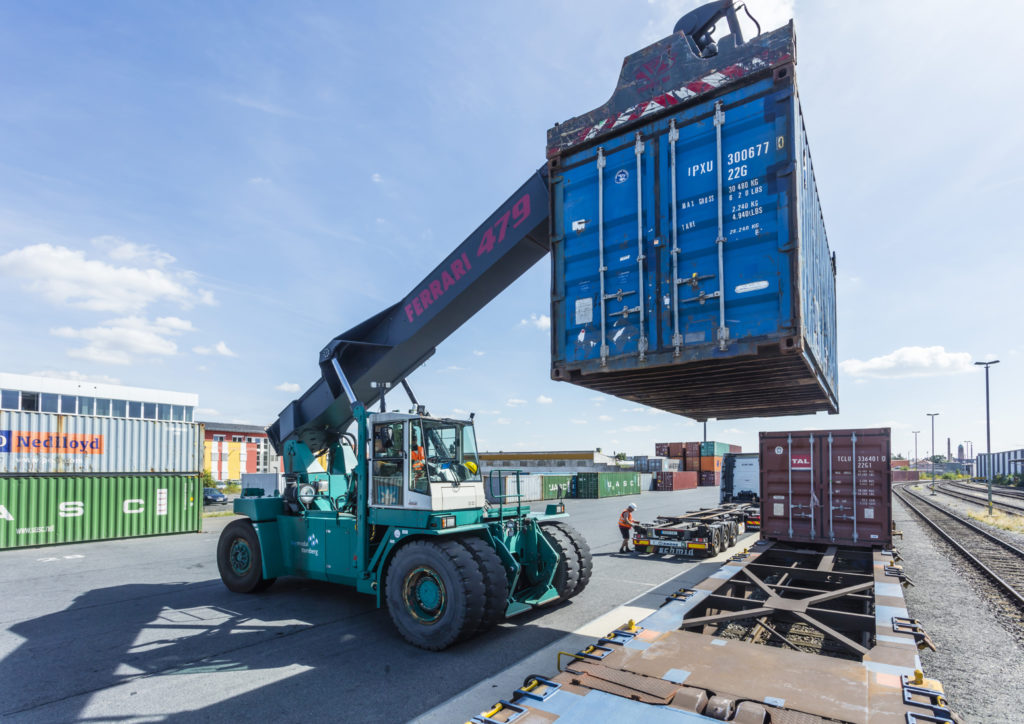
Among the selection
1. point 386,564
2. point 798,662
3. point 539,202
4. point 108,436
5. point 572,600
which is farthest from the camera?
point 108,436

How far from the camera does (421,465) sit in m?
8.06

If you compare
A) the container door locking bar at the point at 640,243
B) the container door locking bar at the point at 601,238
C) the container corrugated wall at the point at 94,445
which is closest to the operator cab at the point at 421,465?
the container door locking bar at the point at 601,238

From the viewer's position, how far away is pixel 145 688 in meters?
6.09

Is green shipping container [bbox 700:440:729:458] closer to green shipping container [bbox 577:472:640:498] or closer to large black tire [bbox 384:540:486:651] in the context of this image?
green shipping container [bbox 577:472:640:498]

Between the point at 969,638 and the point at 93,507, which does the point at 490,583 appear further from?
the point at 93,507

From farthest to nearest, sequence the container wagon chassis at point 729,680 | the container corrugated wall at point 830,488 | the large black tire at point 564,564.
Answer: the container corrugated wall at point 830,488 < the large black tire at point 564,564 < the container wagon chassis at point 729,680

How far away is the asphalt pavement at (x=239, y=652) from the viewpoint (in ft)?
18.6

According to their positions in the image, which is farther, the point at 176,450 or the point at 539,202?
the point at 176,450

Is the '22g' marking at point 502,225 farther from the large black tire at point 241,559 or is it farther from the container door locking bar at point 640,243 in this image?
the large black tire at point 241,559

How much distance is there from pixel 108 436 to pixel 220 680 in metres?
15.2

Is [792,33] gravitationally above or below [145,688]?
above

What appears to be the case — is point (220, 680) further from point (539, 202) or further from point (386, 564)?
point (539, 202)

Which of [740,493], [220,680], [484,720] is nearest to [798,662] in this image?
[484,720]

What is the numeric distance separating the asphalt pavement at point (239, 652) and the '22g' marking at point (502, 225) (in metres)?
5.18
